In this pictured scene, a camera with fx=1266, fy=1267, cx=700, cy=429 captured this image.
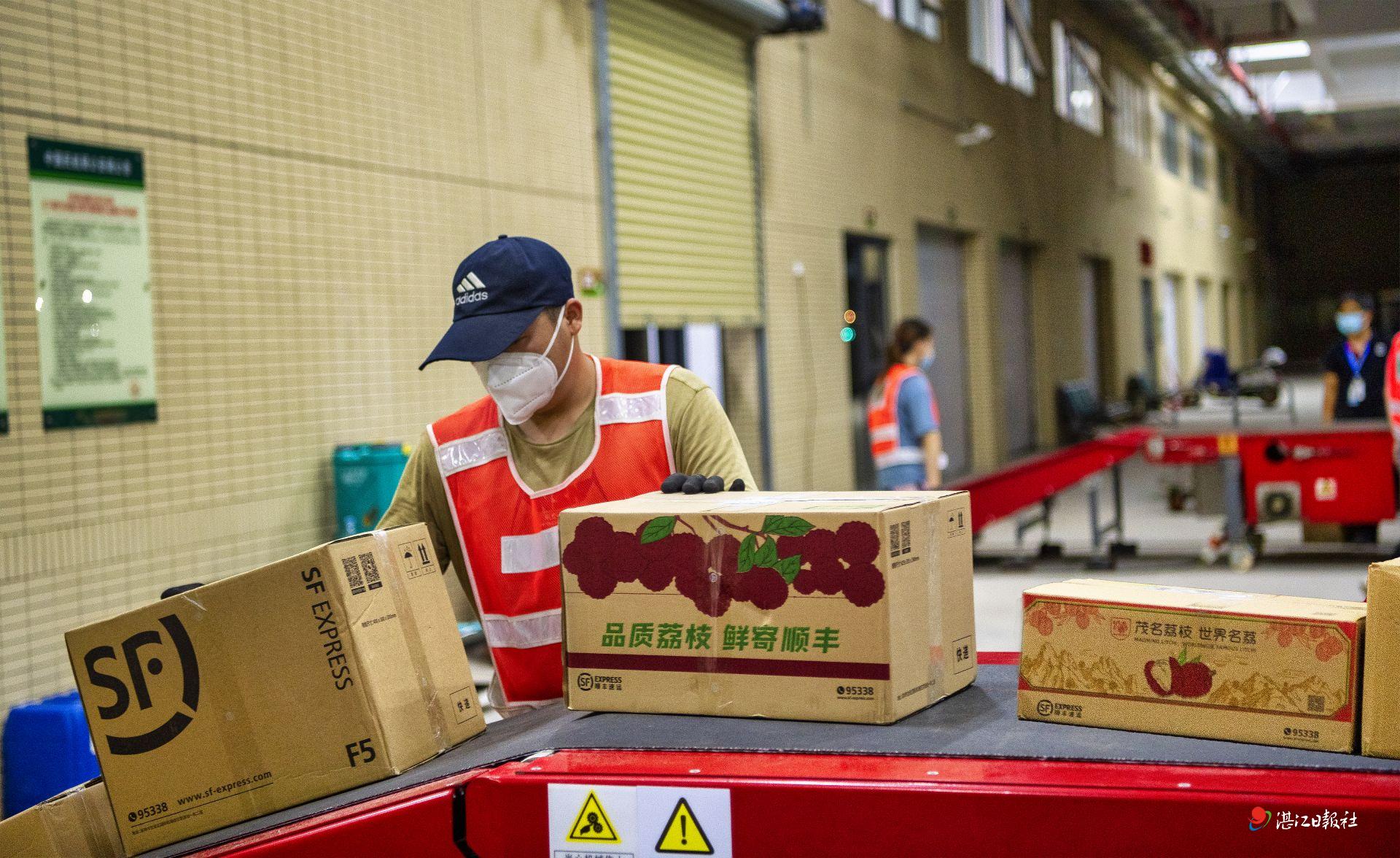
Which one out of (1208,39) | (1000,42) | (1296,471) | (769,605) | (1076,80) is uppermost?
(1208,39)

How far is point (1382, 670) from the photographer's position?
1.81 metres

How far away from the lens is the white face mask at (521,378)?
2.67m

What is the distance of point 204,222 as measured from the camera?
5.50 m

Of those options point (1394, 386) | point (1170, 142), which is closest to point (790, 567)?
point (1394, 386)

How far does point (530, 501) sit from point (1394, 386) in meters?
5.99

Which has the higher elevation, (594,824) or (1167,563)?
(594,824)

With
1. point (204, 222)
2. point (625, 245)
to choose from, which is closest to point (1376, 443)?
point (625, 245)

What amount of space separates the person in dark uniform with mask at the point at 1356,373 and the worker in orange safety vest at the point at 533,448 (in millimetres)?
7546

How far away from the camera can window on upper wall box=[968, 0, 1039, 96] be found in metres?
16.2

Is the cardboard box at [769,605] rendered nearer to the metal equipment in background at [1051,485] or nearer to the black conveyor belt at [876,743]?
the black conveyor belt at [876,743]

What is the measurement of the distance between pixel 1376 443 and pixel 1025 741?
710 centimetres

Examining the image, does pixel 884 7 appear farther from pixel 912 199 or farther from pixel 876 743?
pixel 876 743

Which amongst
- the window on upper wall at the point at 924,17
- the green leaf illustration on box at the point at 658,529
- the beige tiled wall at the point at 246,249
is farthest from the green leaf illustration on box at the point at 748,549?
the window on upper wall at the point at 924,17

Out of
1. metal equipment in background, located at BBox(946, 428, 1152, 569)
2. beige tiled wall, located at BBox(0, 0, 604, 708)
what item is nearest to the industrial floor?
metal equipment in background, located at BBox(946, 428, 1152, 569)
